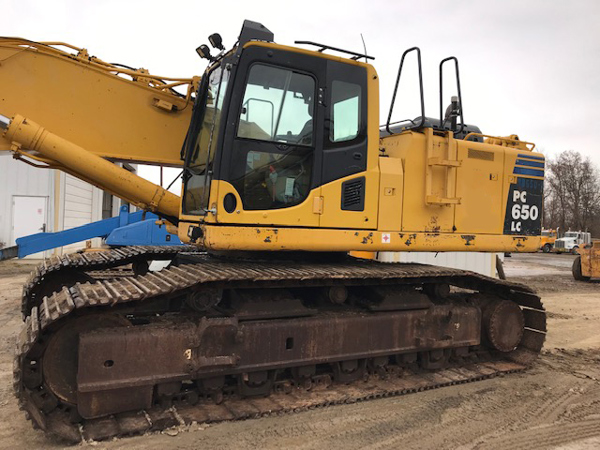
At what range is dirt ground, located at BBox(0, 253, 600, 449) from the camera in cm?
387

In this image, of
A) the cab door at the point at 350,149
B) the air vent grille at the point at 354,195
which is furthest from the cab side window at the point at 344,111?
the air vent grille at the point at 354,195

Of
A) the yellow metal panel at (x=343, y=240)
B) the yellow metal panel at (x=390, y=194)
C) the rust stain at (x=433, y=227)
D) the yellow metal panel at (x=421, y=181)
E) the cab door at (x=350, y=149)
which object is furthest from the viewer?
the rust stain at (x=433, y=227)

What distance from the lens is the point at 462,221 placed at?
18.4 ft

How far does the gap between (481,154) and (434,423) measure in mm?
3058

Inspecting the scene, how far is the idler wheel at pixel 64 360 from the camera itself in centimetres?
387

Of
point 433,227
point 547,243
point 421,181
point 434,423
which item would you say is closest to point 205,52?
point 421,181

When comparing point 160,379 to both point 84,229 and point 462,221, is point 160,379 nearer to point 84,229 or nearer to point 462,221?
point 462,221

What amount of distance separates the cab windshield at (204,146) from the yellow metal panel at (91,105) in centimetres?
42

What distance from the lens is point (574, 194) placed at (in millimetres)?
63031

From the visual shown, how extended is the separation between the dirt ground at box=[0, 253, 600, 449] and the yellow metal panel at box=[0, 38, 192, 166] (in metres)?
2.60

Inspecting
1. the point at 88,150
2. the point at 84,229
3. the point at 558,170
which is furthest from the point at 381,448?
the point at 558,170

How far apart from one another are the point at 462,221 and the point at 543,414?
6.88ft

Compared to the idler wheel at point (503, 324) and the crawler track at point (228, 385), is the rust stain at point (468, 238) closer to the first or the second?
the crawler track at point (228, 385)

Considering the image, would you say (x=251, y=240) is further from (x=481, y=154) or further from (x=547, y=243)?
(x=547, y=243)
